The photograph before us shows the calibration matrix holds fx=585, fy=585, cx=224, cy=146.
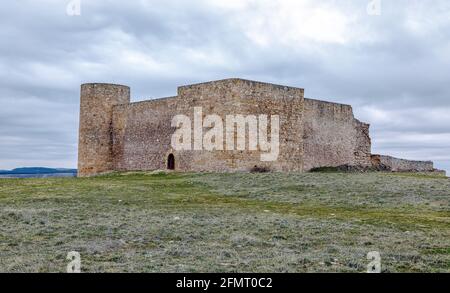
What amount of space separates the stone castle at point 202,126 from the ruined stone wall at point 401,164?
0.23 feet

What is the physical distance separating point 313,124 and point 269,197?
16.5 metres

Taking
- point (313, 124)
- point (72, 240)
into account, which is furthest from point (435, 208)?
point (313, 124)

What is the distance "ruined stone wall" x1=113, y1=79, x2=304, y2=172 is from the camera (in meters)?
27.8

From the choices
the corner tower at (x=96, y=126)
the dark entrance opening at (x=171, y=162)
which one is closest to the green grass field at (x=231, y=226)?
the dark entrance opening at (x=171, y=162)

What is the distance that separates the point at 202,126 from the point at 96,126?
448 inches

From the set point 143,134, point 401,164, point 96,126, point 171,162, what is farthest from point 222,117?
point 401,164

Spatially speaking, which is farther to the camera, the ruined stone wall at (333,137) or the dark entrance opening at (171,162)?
the ruined stone wall at (333,137)

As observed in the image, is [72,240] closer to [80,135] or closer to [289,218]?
[289,218]

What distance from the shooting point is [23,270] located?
24.0ft

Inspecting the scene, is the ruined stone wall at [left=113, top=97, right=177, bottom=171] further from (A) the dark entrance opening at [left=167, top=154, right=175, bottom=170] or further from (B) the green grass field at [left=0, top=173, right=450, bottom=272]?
(B) the green grass field at [left=0, top=173, right=450, bottom=272]

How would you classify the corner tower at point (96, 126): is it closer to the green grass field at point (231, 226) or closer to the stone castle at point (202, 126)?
the stone castle at point (202, 126)

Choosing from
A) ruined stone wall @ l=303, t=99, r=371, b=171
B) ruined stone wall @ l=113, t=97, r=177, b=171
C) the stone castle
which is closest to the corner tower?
the stone castle

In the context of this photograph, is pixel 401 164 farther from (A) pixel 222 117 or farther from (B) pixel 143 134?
(A) pixel 222 117

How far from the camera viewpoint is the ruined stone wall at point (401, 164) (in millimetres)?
40250
